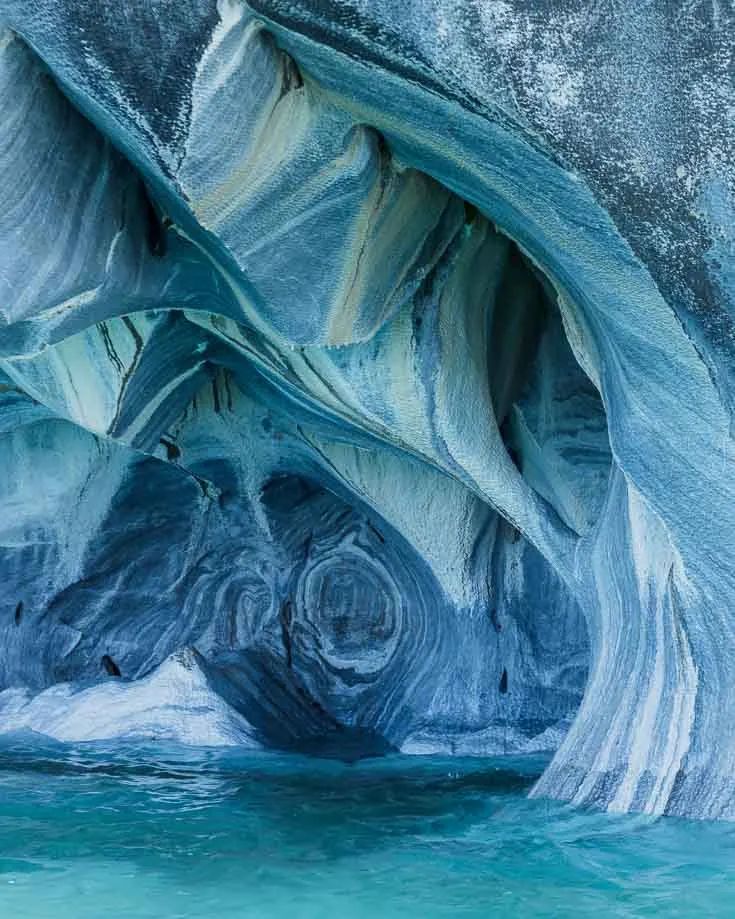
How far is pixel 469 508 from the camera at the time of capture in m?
3.21

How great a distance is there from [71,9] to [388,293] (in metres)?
0.78

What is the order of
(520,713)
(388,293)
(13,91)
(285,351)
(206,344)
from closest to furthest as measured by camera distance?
(13,91)
(388,293)
(285,351)
(206,344)
(520,713)

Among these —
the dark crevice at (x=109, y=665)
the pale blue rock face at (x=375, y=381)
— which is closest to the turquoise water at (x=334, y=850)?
the pale blue rock face at (x=375, y=381)

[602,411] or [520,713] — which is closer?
[602,411]

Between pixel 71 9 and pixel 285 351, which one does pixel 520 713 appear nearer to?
pixel 285 351

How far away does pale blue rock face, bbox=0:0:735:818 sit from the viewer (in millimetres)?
1899

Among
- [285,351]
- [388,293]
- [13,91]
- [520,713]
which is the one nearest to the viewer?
[13,91]

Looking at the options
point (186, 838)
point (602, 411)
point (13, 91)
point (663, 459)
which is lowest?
point (186, 838)

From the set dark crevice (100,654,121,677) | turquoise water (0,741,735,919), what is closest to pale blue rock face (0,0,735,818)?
dark crevice (100,654,121,677)

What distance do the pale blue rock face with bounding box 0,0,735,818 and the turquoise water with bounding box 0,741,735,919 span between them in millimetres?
215

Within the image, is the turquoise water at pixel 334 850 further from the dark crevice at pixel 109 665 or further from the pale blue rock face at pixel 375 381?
the dark crevice at pixel 109 665

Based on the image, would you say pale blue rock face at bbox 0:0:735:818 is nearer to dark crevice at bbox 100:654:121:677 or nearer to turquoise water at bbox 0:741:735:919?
dark crevice at bbox 100:654:121:677

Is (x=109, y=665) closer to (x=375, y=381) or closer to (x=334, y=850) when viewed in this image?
(x=375, y=381)

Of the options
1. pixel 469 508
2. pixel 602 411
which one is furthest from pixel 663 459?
pixel 469 508
